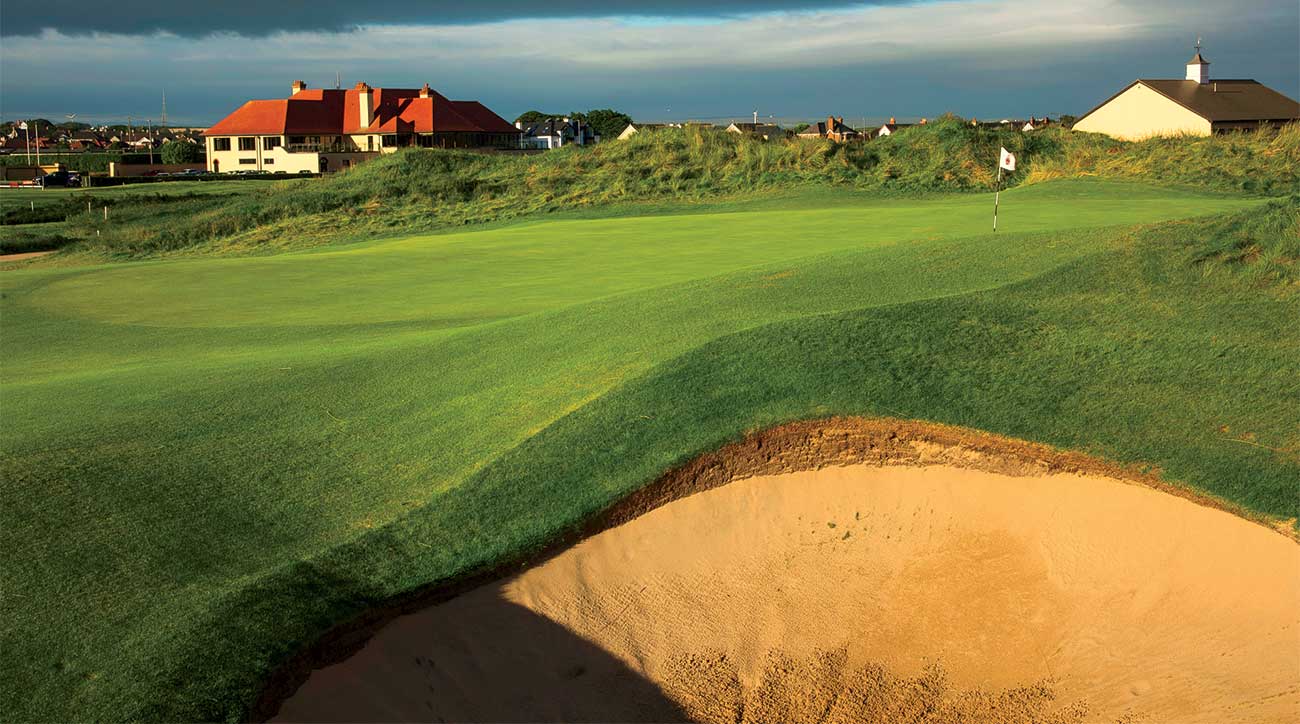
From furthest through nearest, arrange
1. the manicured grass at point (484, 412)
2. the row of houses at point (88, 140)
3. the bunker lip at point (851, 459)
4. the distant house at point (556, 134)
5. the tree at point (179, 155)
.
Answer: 1. the row of houses at point (88, 140)
2. the distant house at point (556, 134)
3. the tree at point (179, 155)
4. the bunker lip at point (851, 459)
5. the manicured grass at point (484, 412)

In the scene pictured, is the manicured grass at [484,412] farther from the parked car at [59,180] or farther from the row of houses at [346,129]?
the parked car at [59,180]

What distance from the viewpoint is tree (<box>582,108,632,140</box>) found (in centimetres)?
13125

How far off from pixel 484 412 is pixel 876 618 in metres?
4.73

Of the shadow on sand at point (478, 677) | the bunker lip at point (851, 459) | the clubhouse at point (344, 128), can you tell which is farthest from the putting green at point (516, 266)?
the clubhouse at point (344, 128)

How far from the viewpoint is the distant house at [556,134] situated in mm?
113062

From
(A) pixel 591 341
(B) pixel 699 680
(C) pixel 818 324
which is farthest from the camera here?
Result: (A) pixel 591 341

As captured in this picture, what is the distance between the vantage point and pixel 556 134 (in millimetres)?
115438

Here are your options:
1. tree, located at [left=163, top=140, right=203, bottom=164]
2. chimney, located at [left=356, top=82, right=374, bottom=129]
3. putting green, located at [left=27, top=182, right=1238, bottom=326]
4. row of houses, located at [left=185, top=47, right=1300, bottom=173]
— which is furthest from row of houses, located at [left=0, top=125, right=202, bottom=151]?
putting green, located at [left=27, top=182, right=1238, bottom=326]

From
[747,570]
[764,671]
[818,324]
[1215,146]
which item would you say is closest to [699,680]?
[764,671]

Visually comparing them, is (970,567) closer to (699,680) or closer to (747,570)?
(747,570)

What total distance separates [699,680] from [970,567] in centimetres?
246

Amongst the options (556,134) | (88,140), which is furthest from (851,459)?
(88,140)

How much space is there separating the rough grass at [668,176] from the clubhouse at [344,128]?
4157 centimetres

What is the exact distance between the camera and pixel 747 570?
8562mm
